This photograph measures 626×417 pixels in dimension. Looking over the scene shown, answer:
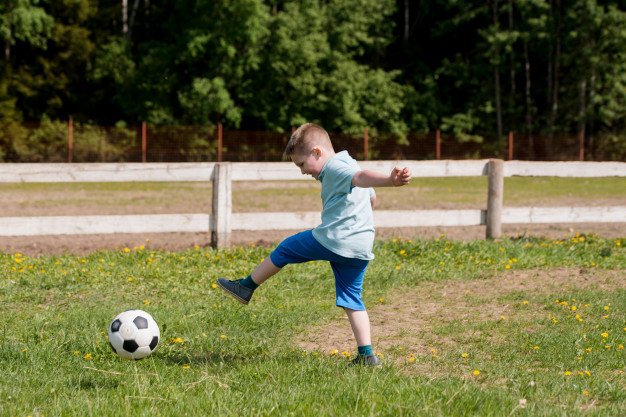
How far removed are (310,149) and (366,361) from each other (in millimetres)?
1293

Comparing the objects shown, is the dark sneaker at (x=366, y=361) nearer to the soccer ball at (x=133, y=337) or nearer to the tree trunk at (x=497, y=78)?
the soccer ball at (x=133, y=337)

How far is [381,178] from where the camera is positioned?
15.1ft

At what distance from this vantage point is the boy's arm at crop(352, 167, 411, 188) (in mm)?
4496

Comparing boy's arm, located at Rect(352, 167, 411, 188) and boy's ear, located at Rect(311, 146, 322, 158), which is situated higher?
boy's ear, located at Rect(311, 146, 322, 158)

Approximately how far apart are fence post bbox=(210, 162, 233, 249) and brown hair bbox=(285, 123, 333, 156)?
5101 mm

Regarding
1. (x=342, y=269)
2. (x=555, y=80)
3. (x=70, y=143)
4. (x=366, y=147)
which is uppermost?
(x=555, y=80)

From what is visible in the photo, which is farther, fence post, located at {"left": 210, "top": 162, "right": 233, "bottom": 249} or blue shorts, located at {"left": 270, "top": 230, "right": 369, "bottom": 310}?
fence post, located at {"left": 210, "top": 162, "right": 233, "bottom": 249}

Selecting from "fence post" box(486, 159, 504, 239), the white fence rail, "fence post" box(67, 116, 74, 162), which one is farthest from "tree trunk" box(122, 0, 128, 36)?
"fence post" box(486, 159, 504, 239)

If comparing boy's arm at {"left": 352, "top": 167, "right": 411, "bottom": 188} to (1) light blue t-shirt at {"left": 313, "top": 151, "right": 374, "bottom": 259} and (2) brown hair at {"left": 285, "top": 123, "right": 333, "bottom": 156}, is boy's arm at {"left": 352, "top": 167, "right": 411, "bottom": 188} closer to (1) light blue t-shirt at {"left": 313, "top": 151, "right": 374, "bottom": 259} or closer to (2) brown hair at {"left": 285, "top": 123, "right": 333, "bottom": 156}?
(1) light blue t-shirt at {"left": 313, "top": 151, "right": 374, "bottom": 259}

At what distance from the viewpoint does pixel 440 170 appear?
36.7ft

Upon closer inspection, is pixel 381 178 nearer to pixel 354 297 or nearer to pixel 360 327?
pixel 354 297

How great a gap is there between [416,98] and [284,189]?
18.7 meters

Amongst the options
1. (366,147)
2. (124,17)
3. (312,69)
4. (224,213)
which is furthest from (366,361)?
(124,17)

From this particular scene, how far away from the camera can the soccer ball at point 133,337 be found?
4.91m
